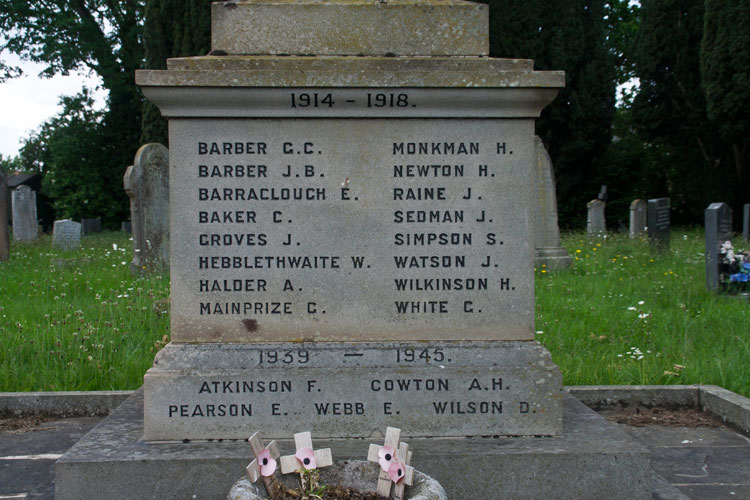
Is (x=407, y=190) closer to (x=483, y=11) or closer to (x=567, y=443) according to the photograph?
(x=483, y=11)

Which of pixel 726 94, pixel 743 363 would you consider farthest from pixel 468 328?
pixel 726 94

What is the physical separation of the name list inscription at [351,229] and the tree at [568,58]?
17.2 metres

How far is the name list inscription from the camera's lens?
2.80 metres

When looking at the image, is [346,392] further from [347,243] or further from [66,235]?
[66,235]

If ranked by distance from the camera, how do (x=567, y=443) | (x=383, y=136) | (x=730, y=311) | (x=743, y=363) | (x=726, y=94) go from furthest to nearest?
(x=726, y=94) → (x=730, y=311) → (x=743, y=363) → (x=383, y=136) → (x=567, y=443)

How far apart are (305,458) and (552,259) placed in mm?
7427

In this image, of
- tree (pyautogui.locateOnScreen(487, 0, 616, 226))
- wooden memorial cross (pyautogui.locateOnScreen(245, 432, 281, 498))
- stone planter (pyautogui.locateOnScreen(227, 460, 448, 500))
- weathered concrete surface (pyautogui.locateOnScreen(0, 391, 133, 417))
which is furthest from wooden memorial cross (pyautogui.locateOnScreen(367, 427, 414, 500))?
tree (pyautogui.locateOnScreen(487, 0, 616, 226))

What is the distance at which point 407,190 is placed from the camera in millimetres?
2834

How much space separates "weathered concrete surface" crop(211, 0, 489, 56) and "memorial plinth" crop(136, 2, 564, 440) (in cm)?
1

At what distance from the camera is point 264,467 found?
2.15 m

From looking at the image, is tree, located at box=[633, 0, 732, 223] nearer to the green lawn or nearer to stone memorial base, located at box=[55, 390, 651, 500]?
the green lawn

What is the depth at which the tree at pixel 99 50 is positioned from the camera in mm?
24062

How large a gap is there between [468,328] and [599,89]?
18652mm

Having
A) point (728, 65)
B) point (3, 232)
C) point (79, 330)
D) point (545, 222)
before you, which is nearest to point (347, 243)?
point (79, 330)
